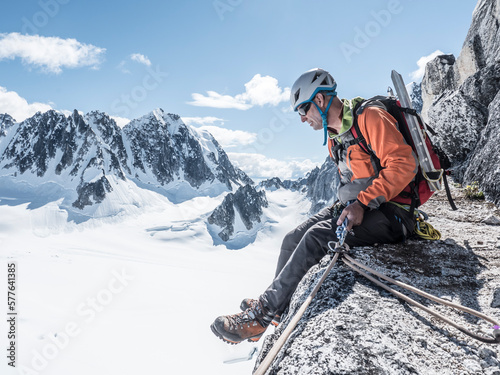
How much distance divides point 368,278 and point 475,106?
1155cm

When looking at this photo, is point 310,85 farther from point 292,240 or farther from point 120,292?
point 120,292

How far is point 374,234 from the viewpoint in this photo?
14.0 feet

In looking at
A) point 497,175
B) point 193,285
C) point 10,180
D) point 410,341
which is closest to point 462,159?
point 497,175

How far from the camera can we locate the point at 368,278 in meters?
3.22

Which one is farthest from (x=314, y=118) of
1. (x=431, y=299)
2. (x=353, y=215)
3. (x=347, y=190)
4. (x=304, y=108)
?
(x=431, y=299)

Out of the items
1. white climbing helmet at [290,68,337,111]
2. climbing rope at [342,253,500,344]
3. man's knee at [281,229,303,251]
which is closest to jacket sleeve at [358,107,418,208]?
white climbing helmet at [290,68,337,111]

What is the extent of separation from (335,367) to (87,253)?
161m

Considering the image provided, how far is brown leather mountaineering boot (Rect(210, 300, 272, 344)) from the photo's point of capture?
410 centimetres

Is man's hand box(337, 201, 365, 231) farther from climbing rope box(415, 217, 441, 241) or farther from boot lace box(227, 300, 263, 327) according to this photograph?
boot lace box(227, 300, 263, 327)

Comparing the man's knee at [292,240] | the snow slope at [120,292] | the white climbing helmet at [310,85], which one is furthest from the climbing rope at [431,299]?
the snow slope at [120,292]

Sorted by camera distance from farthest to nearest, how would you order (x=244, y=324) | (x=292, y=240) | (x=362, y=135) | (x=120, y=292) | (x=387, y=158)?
1. (x=120, y=292)
2. (x=292, y=240)
3. (x=362, y=135)
4. (x=244, y=324)
5. (x=387, y=158)

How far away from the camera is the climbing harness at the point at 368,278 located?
217 centimetres

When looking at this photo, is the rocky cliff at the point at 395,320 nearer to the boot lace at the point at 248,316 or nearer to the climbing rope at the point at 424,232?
the climbing rope at the point at 424,232

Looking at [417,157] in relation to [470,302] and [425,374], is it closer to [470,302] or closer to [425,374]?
[470,302]
